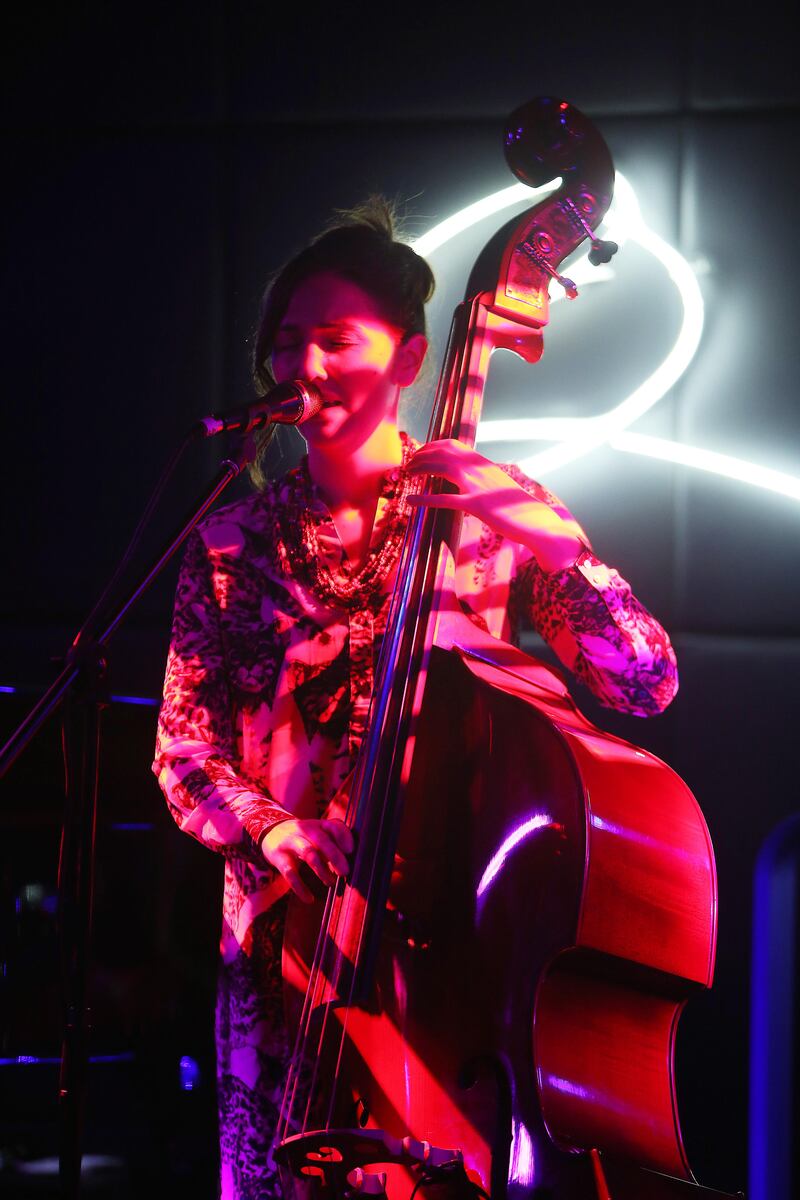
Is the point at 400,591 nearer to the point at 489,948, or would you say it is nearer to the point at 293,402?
the point at 293,402

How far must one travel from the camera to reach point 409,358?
5.30 ft

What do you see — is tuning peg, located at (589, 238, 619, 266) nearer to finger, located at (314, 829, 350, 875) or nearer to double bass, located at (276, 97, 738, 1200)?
double bass, located at (276, 97, 738, 1200)

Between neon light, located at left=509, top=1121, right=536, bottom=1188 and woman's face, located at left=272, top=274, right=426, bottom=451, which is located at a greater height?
woman's face, located at left=272, top=274, right=426, bottom=451

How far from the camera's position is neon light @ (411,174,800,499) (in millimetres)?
2168

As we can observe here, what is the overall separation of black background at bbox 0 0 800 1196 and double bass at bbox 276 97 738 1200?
2.81 feet

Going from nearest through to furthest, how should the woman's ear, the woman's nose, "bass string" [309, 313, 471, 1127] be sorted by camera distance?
"bass string" [309, 313, 471, 1127], the woman's nose, the woman's ear

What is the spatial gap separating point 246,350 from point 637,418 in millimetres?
844

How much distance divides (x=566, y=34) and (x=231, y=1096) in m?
2.10

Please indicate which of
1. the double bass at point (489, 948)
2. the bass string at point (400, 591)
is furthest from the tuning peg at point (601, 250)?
the double bass at point (489, 948)

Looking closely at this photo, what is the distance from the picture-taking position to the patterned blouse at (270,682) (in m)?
1.33

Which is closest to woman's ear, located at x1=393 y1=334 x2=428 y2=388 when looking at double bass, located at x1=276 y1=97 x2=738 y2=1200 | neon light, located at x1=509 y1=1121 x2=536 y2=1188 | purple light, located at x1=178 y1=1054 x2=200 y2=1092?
double bass, located at x1=276 y1=97 x2=738 y2=1200

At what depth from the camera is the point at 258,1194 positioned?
4.30 feet

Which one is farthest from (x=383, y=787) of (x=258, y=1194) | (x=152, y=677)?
(x=152, y=677)

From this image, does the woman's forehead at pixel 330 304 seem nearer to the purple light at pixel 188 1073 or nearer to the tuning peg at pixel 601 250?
the tuning peg at pixel 601 250
